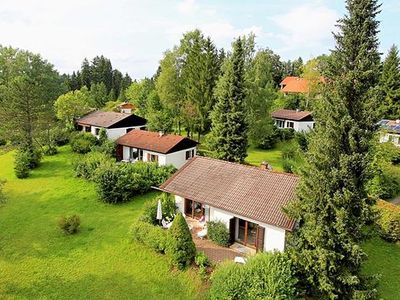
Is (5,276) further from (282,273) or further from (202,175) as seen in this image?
(282,273)

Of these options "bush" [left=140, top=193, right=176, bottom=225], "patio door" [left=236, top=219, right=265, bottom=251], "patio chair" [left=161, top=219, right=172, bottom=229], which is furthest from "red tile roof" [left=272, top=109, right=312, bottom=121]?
"patio chair" [left=161, top=219, right=172, bottom=229]

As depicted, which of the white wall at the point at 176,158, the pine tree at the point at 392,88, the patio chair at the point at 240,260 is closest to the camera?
the patio chair at the point at 240,260

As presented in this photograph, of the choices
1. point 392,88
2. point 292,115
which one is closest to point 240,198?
point 292,115

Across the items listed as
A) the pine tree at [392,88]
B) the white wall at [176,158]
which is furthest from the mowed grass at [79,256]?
the pine tree at [392,88]

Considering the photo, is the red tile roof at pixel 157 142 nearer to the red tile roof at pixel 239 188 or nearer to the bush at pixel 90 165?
the bush at pixel 90 165

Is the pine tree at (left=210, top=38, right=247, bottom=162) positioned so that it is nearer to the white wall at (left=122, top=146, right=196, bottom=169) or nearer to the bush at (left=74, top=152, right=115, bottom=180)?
the white wall at (left=122, top=146, right=196, bottom=169)
